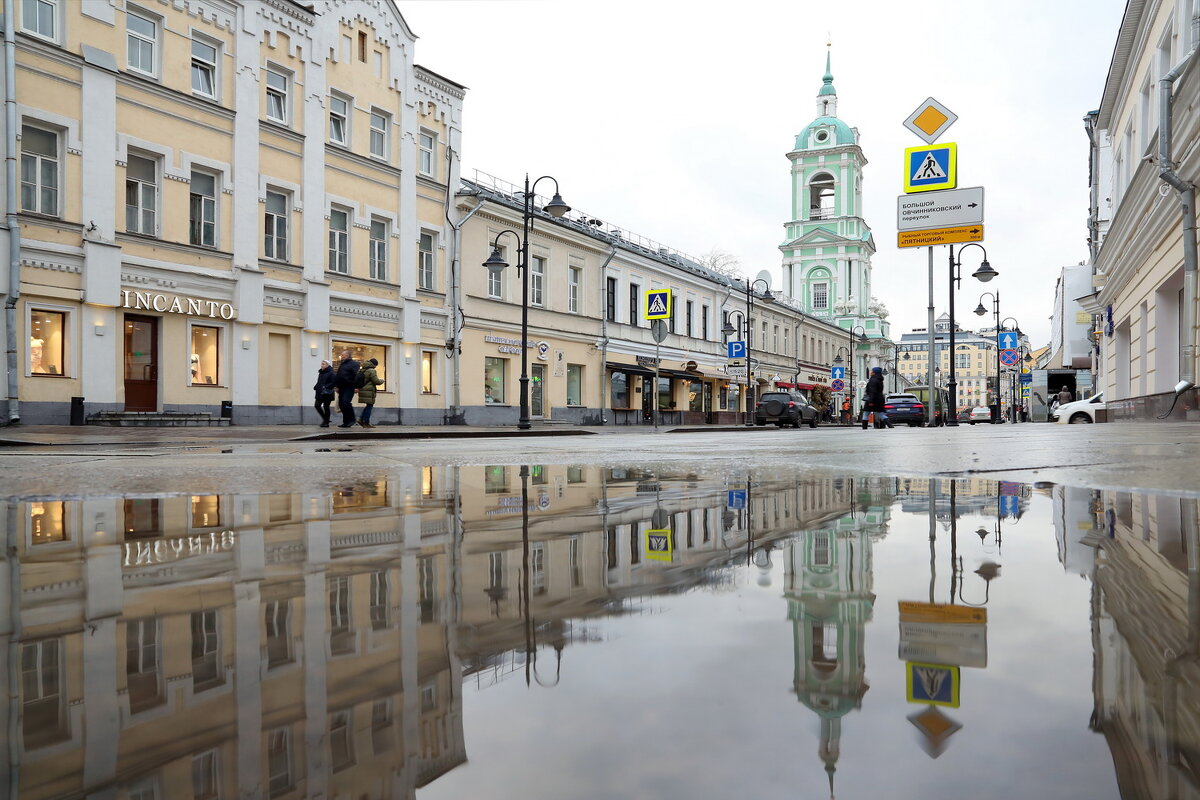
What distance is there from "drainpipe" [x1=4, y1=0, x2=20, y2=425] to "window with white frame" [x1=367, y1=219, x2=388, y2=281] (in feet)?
33.2

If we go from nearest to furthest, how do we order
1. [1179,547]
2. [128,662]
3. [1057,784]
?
[1057,784]
[128,662]
[1179,547]

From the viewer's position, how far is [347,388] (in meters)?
19.3

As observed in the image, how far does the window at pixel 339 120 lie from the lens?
24.8 metres

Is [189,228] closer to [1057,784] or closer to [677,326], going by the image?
[1057,784]

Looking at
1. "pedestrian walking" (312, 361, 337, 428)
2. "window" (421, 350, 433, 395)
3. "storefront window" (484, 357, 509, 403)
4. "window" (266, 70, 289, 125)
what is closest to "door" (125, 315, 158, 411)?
"pedestrian walking" (312, 361, 337, 428)

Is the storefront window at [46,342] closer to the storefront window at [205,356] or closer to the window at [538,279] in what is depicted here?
the storefront window at [205,356]

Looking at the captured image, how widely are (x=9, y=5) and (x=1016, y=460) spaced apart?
66.9 feet

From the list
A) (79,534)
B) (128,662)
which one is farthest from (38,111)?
(128,662)

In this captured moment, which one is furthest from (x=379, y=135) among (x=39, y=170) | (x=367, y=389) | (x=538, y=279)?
(x=39, y=170)

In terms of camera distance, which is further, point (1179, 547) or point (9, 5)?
point (9, 5)

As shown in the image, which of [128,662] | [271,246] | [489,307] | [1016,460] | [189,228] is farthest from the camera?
[489,307]

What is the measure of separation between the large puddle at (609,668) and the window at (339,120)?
83.1 ft

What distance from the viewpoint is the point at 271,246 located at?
2277 centimetres

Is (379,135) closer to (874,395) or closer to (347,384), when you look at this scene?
(347,384)
